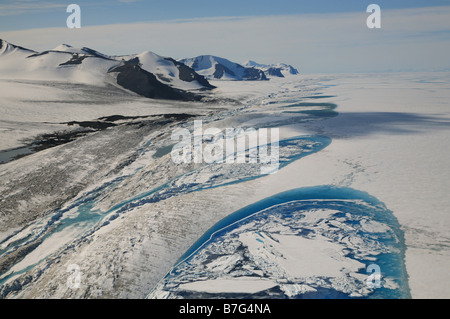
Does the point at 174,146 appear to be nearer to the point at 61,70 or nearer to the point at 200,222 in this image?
the point at 200,222

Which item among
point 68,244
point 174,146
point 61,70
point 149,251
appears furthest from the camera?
point 61,70

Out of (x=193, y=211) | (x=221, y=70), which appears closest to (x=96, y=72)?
(x=193, y=211)

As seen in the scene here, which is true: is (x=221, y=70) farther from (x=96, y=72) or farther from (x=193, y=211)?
(x=193, y=211)

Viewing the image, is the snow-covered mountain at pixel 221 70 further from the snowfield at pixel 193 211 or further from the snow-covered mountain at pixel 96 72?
the snowfield at pixel 193 211

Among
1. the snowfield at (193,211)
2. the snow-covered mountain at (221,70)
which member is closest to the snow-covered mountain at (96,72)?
the snowfield at (193,211)

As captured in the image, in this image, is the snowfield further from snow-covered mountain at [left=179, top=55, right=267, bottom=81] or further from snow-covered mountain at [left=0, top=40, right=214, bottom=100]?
snow-covered mountain at [left=179, top=55, right=267, bottom=81]
